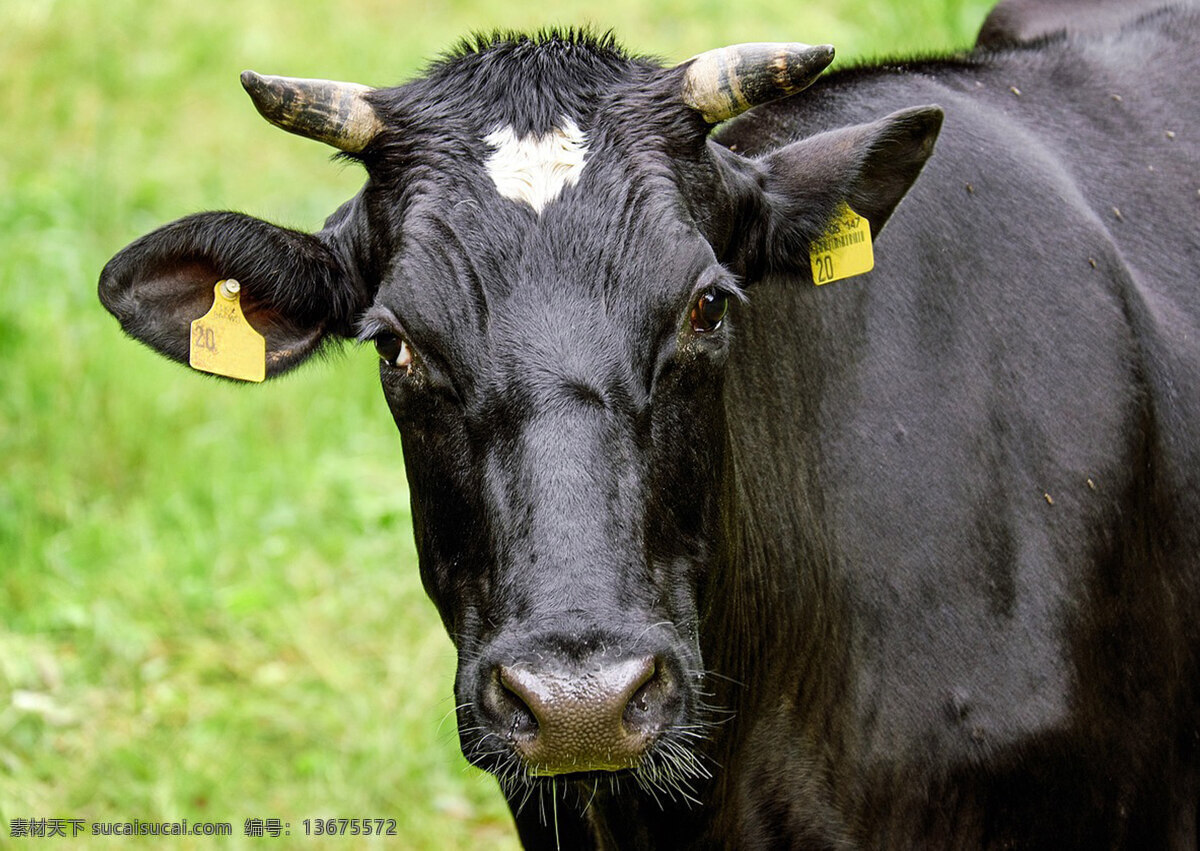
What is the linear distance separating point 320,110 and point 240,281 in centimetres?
52

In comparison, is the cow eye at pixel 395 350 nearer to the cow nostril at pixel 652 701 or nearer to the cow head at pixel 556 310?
the cow head at pixel 556 310

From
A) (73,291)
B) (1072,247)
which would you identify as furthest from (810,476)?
(73,291)

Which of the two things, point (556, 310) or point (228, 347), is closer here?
point (556, 310)

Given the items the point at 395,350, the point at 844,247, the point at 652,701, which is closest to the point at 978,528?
the point at 844,247

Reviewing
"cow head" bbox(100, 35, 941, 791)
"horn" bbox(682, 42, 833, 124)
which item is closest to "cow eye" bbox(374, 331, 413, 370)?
"cow head" bbox(100, 35, 941, 791)

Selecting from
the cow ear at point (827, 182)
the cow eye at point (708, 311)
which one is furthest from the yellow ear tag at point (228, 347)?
the cow ear at point (827, 182)

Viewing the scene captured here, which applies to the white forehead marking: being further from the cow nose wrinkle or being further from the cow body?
the cow nose wrinkle

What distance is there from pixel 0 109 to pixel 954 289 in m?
9.97

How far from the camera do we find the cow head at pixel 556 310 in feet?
10.2

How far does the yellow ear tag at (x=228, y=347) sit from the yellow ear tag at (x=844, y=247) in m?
1.47

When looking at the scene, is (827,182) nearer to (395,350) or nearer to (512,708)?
(395,350)

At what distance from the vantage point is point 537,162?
346 cm

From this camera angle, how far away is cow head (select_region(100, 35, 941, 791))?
3.12 metres

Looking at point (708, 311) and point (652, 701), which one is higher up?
point (708, 311)
